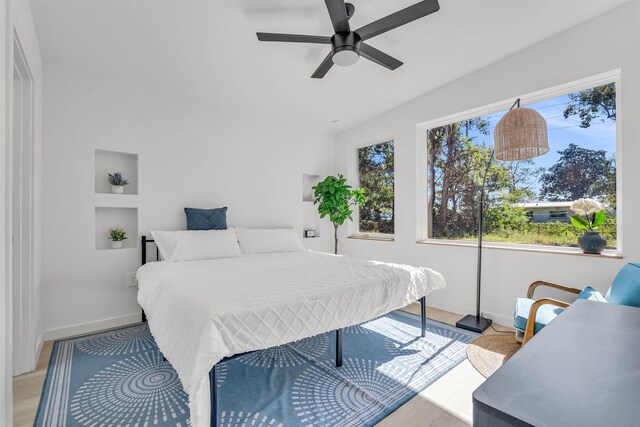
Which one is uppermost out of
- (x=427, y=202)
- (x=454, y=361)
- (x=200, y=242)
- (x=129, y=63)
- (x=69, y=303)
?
→ (x=129, y=63)

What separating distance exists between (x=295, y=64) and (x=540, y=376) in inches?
126

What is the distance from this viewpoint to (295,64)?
3082 mm

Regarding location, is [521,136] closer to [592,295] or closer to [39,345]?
[592,295]

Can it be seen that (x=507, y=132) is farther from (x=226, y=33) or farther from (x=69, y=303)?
(x=69, y=303)

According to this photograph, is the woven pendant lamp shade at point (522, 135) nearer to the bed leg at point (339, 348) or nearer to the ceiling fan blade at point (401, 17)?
the ceiling fan blade at point (401, 17)

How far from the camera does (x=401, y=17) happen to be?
1.97 metres

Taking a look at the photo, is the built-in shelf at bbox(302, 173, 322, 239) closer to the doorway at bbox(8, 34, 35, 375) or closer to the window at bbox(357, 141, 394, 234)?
the window at bbox(357, 141, 394, 234)

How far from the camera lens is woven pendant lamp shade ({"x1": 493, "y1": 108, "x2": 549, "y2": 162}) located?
2518 mm

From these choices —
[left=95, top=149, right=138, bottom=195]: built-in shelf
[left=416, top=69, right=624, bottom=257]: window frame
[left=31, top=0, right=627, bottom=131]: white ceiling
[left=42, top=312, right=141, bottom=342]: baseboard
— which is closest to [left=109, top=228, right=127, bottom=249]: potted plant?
[left=95, top=149, right=138, bottom=195]: built-in shelf

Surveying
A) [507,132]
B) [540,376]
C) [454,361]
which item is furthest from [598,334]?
[507,132]

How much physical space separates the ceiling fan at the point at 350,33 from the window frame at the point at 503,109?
5.16 feet

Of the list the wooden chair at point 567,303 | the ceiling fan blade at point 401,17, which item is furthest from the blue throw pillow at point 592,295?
the ceiling fan blade at point 401,17

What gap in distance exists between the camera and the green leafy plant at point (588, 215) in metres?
2.55

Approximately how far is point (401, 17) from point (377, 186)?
9.60 feet
